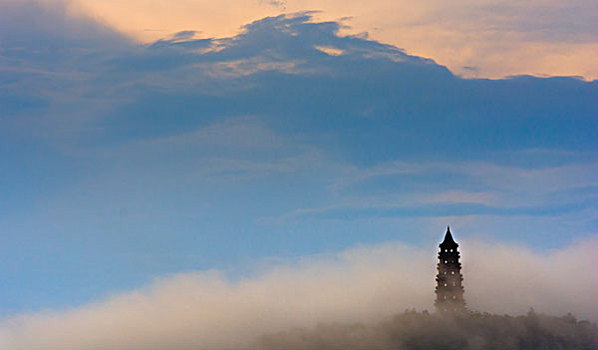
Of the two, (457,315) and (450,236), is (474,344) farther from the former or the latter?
(450,236)

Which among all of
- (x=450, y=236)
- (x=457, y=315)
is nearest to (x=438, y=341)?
(x=457, y=315)

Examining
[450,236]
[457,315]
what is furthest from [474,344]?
[450,236]

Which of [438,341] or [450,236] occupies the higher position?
[450,236]

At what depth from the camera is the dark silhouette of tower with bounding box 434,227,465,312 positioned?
19301 cm

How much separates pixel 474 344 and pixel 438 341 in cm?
692

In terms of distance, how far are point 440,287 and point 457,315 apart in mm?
7181

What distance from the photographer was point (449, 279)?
195 m

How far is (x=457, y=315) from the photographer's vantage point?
19962 centimetres

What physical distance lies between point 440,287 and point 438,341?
10.7 meters

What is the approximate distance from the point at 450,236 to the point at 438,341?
21146mm

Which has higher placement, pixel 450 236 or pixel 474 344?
pixel 450 236

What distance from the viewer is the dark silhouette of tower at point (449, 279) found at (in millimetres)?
193012

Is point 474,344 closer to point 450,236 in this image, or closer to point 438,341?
point 438,341

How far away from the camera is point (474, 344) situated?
199625 mm
